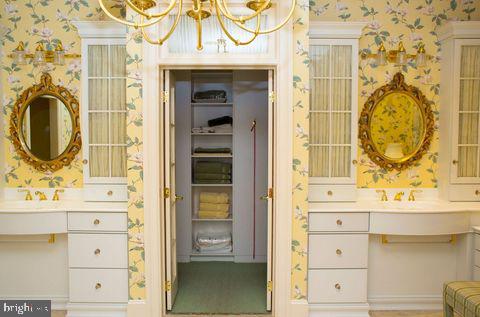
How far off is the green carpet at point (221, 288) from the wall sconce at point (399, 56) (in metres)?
2.28

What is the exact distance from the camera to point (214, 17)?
2652mm

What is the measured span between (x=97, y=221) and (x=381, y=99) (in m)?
2.58

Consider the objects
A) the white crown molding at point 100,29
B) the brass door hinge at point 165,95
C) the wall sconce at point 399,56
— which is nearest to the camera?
the brass door hinge at point 165,95

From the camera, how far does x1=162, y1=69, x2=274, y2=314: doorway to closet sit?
3.87 metres

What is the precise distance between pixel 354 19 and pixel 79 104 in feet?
8.34

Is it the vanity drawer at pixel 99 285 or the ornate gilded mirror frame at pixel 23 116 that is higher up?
the ornate gilded mirror frame at pixel 23 116

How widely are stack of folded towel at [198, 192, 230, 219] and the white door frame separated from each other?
1335mm

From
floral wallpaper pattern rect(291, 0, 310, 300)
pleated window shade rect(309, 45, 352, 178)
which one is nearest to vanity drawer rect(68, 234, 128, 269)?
floral wallpaper pattern rect(291, 0, 310, 300)

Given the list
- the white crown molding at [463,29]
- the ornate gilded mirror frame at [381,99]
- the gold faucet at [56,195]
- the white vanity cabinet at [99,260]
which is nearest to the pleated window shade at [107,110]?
the gold faucet at [56,195]

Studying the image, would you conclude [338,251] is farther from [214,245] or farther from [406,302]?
[214,245]

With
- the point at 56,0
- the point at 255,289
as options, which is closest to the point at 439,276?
the point at 255,289

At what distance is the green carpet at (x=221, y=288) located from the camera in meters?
2.96

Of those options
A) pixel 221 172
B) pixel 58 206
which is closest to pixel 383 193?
pixel 221 172

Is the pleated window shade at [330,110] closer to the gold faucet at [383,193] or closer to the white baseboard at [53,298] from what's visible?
the gold faucet at [383,193]
